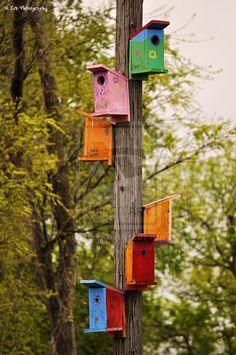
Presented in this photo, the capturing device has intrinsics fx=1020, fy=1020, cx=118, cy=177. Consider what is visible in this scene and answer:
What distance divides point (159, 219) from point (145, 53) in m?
1.43

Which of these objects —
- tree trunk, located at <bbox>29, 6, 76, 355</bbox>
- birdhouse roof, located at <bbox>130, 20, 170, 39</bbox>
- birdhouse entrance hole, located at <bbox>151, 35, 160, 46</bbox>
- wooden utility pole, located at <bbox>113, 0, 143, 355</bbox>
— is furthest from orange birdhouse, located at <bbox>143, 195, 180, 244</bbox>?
tree trunk, located at <bbox>29, 6, 76, 355</bbox>

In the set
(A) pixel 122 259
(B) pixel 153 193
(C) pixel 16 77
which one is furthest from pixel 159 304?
(A) pixel 122 259

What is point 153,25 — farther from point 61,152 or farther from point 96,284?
point 61,152

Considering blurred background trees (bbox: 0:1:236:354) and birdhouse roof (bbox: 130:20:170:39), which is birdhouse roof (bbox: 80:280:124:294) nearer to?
birdhouse roof (bbox: 130:20:170:39)

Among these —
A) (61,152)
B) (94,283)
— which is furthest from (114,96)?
(61,152)

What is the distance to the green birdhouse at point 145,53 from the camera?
8.71 m

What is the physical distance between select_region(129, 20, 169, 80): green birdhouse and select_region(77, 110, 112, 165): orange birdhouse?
19.5 inches

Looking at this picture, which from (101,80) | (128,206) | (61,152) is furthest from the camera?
(61,152)

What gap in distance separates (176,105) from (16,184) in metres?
4.55

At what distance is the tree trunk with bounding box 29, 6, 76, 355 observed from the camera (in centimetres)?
1507

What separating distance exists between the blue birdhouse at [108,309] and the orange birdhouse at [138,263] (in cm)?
15

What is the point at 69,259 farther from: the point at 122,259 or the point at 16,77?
the point at 122,259

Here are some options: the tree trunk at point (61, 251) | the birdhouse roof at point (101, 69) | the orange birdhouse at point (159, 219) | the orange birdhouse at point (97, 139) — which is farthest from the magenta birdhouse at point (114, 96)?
the tree trunk at point (61, 251)

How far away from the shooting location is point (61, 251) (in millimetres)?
15641
